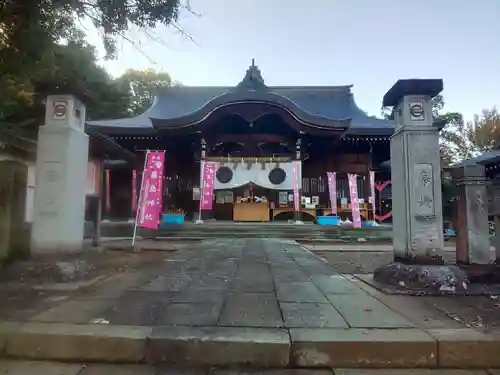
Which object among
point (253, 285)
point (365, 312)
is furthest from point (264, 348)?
point (253, 285)

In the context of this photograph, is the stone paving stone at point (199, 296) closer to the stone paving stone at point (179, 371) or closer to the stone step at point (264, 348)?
the stone step at point (264, 348)

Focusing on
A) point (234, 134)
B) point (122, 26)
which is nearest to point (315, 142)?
point (234, 134)

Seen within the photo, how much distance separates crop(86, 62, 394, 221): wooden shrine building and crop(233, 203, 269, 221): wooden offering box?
0.22 ft

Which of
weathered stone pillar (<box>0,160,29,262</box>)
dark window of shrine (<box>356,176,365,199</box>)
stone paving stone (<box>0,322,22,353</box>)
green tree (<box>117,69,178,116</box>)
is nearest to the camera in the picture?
stone paving stone (<box>0,322,22,353</box>)

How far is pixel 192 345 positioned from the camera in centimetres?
247

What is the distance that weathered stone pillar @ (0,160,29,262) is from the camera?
489 cm

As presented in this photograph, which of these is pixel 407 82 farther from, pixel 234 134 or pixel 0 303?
pixel 234 134

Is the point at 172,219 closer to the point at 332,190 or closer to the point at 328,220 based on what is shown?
the point at 328,220

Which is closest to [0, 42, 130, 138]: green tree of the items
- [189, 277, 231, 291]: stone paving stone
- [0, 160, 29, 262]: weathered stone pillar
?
[0, 160, 29, 262]: weathered stone pillar

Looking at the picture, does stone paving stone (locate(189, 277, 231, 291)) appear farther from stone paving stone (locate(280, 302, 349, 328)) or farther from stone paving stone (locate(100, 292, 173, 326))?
stone paving stone (locate(280, 302, 349, 328))

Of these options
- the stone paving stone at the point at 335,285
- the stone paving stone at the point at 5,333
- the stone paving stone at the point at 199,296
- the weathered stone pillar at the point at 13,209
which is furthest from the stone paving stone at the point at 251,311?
the weathered stone pillar at the point at 13,209

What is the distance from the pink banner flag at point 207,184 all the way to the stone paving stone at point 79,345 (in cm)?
1258

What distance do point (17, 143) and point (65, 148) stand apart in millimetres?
1021

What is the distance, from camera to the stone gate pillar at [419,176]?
4523mm
